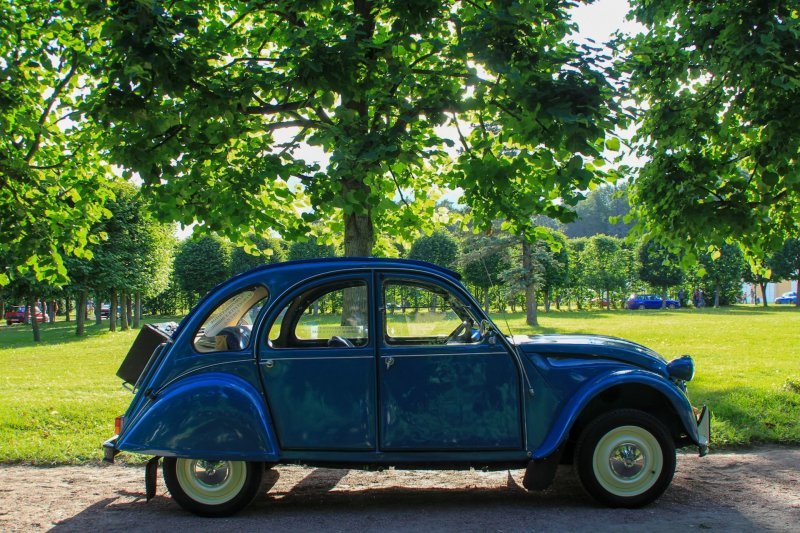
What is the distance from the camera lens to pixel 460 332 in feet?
19.7

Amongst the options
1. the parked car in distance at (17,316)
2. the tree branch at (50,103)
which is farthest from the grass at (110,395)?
the parked car in distance at (17,316)

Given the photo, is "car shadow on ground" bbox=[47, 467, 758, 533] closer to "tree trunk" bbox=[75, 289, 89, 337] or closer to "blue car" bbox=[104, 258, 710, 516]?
"blue car" bbox=[104, 258, 710, 516]

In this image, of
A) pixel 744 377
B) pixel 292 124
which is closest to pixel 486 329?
pixel 292 124

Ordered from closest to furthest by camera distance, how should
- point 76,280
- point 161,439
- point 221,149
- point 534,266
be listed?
point 161,439 → point 221,149 → point 76,280 → point 534,266

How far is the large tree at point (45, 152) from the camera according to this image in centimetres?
924

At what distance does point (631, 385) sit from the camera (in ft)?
19.6

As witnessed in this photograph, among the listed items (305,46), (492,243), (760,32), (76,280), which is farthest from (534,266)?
(305,46)

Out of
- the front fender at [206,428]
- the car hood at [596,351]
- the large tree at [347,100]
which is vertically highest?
the large tree at [347,100]

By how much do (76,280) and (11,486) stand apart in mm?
30567

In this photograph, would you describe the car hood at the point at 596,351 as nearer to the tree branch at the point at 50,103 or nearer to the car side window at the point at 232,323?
the car side window at the point at 232,323

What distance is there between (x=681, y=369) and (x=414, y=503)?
2.57 metres

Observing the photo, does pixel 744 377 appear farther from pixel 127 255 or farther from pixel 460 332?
pixel 127 255

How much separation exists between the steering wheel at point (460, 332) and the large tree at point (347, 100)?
5.68 feet

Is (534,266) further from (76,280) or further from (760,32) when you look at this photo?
Answer: (760,32)
